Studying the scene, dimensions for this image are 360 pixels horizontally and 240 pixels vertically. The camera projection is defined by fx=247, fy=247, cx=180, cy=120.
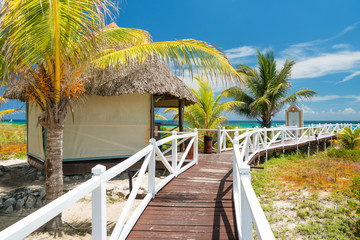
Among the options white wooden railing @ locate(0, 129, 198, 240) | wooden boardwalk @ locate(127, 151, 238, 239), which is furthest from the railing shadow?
white wooden railing @ locate(0, 129, 198, 240)

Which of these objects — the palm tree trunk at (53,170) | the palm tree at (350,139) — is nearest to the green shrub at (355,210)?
the palm tree trunk at (53,170)

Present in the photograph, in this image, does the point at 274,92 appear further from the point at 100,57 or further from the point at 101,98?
the point at 100,57

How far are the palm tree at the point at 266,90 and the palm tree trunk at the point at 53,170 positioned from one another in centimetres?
1395

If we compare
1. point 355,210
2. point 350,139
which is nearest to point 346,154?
point 350,139

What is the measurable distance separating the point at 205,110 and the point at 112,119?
7383mm

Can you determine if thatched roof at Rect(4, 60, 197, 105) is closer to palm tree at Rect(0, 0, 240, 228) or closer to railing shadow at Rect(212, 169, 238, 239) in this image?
palm tree at Rect(0, 0, 240, 228)

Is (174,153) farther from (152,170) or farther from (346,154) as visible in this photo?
(346,154)

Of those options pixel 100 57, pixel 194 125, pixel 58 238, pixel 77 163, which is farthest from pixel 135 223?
pixel 194 125

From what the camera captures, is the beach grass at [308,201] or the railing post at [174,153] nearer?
the beach grass at [308,201]

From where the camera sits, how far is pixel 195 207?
4027mm

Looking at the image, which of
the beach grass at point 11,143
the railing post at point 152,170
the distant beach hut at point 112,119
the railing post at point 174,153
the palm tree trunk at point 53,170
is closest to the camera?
the railing post at point 152,170

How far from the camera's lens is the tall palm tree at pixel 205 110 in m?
14.6

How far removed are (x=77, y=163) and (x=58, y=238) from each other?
12.1 ft

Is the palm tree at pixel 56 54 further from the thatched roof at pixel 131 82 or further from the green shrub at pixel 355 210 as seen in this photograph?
the green shrub at pixel 355 210
